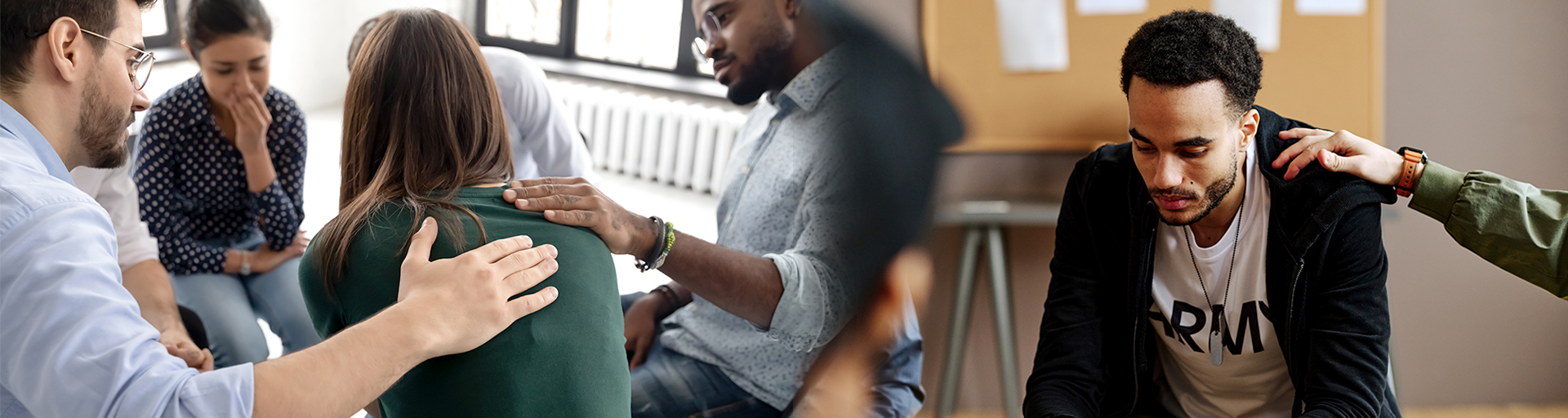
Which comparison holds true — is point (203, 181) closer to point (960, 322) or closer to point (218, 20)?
point (218, 20)

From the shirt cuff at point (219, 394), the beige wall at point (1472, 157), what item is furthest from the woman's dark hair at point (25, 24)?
the beige wall at point (1472, 157)

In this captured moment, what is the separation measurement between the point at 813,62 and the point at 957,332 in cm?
83

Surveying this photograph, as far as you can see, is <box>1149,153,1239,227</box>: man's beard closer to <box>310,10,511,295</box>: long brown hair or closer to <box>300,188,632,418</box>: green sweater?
<box>300,188,632,418</box>: green sweater

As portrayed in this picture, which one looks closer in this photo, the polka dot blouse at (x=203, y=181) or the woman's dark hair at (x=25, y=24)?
the woman's dark hair at (x=25, y=24)

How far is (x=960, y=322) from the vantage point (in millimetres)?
2143

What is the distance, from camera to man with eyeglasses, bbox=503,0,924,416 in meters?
1.44

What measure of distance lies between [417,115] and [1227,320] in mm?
1278

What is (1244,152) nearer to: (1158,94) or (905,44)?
(1158,94)

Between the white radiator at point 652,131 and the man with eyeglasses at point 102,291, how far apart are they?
171cm

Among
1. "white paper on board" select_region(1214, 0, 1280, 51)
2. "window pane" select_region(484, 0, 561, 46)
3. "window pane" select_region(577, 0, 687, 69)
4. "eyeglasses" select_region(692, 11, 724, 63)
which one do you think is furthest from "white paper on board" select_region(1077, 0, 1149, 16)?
"window pane" select_region(484, 0, 561, 46)

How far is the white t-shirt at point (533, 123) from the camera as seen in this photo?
6.41 ft

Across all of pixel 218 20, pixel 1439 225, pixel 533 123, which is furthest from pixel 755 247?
pixel 1439 225

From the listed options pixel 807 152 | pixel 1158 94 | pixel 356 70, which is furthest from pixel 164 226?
pixel 1158 94

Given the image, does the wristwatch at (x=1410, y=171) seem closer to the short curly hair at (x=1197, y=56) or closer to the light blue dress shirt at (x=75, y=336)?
the short curly hair at (x=1197, y=56)
